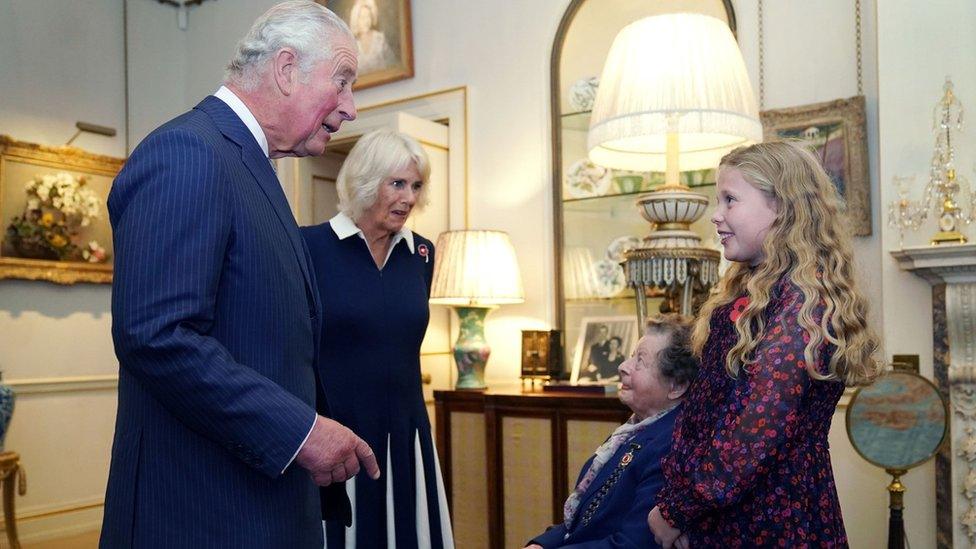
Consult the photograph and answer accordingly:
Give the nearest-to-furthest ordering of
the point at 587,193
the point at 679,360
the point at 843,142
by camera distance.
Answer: the point at 679,360
the point at 843,142
the point at 587,193

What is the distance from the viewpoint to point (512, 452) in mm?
3484

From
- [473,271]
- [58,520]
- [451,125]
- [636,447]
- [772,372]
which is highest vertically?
[451,125]

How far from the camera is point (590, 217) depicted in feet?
13.0

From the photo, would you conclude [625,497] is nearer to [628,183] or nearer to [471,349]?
[471,349]

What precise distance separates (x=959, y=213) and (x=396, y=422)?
76.7 inches

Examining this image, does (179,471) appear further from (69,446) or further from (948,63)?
(69,446)

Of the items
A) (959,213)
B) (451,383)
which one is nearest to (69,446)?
(451,383)

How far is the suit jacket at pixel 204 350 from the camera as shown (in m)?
1.20

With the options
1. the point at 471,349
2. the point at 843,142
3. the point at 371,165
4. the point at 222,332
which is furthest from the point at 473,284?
the point at 222,332

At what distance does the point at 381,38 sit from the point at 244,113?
136 inches

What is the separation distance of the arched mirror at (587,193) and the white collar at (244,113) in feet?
7.94

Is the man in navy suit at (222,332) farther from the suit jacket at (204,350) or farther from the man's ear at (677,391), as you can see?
the man's ear at (677,391)

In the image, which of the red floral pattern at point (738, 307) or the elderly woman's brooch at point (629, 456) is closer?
the red floral pattern at point (738, 307)

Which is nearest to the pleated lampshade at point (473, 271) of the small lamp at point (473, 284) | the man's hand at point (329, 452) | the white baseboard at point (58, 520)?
the small lamp at point (473, 284)
